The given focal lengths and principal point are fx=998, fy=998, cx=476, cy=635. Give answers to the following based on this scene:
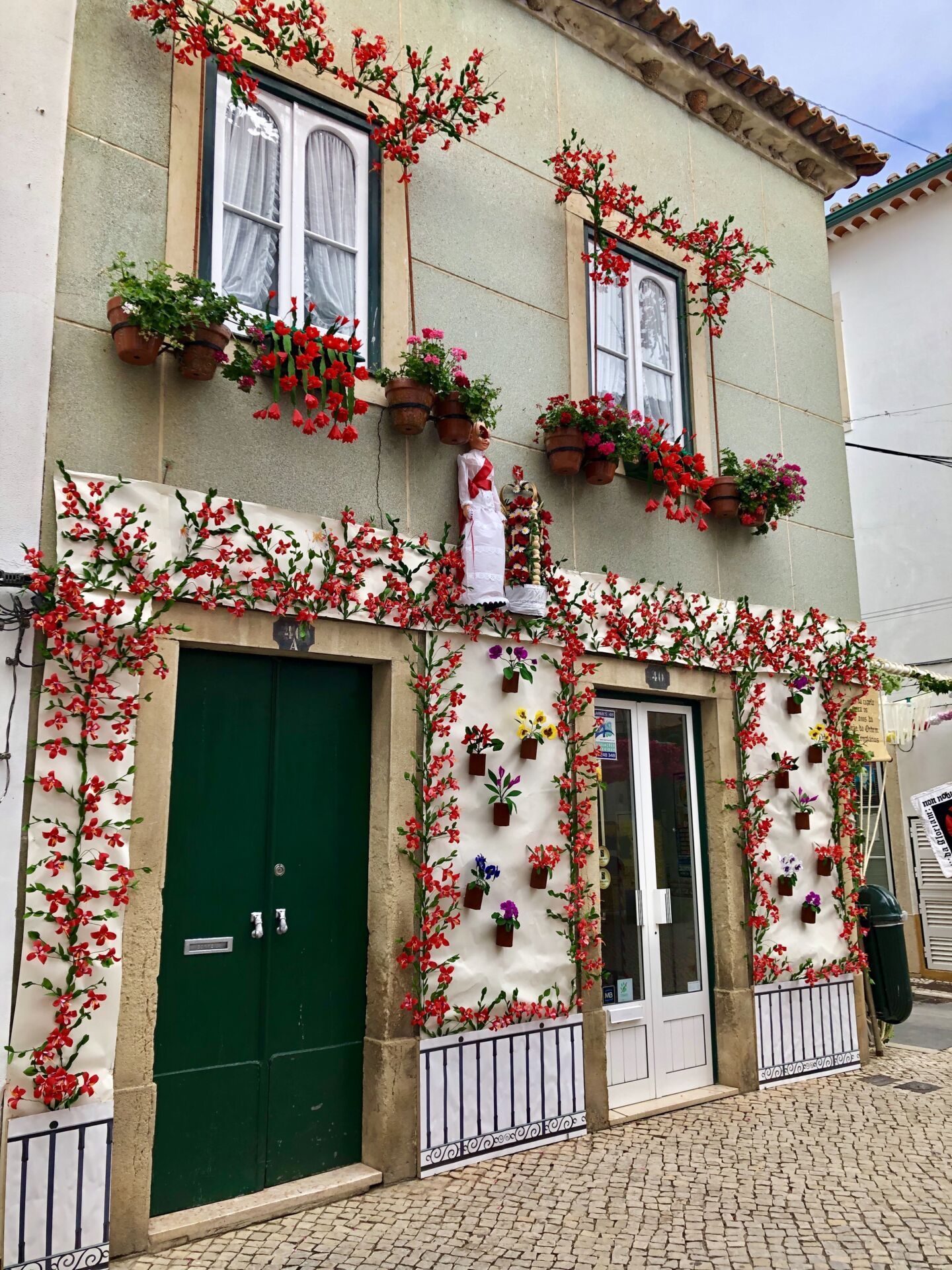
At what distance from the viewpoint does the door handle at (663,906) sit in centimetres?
634

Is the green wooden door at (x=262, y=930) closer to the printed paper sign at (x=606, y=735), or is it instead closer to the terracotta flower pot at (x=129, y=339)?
the terracotta flower pot at (x=129, y=339)

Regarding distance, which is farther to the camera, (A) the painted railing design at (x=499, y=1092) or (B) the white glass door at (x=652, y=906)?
(B) the white glass door at (x=652, y=906)

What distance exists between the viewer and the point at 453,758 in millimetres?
5211

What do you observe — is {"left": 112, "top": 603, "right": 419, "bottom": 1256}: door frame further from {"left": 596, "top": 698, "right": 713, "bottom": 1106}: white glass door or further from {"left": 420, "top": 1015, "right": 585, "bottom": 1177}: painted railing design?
{"left": 596, "top": 698, "right": 713, "bottom": 1106}: white glass door

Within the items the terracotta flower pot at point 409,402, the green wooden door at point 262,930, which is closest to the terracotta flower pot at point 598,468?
the terracotta flower pot at point 409,402

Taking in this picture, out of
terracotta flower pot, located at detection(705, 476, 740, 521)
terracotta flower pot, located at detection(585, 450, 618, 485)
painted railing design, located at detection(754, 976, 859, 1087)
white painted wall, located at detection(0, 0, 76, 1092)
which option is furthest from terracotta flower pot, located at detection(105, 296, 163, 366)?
painted railing design, located at detection(754, 976, 859, 1087)

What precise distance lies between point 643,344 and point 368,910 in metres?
4.33

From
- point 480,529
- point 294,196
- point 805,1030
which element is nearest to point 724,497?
point 480,529

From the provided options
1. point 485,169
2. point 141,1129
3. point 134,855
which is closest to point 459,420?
point 485,169

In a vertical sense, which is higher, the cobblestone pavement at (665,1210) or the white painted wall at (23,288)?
the white painted wall at (23,288)

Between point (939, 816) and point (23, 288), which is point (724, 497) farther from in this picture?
point (23, 288)

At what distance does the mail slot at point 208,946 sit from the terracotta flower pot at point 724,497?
14.1ft

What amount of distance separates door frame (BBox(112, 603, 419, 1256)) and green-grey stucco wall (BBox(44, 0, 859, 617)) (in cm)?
71

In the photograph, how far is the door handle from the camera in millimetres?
6344
